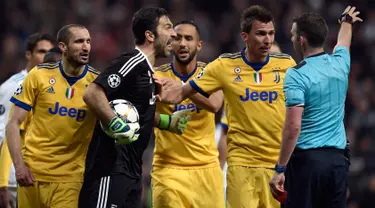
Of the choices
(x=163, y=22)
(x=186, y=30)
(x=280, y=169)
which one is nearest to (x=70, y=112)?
(x=163, y=22)

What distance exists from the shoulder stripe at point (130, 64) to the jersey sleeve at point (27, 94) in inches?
52.3

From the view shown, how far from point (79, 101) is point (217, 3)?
41.8 feet

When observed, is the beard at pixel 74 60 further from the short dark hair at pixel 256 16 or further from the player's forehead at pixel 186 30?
the short dark hair at pixel 256 16

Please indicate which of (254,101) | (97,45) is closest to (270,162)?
(254,101)

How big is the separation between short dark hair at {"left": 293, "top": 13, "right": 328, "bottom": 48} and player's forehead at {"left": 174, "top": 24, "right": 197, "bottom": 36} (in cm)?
212

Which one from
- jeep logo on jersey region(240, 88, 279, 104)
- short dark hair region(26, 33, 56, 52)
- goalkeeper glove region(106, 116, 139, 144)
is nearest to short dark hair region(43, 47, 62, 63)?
short dark hair region(26, 33, 56, 52)

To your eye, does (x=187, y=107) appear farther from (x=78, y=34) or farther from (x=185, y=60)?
(x=78, y=34)

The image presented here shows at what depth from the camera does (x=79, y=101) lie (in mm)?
8930

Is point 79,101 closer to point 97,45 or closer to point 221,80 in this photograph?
point 221,80

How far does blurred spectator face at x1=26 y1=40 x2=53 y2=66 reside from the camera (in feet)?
36.6

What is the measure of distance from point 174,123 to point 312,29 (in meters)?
1.82

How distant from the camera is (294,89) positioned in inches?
311

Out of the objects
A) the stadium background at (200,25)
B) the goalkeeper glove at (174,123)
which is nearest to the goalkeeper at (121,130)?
the goalkeeper glove at (174,123)

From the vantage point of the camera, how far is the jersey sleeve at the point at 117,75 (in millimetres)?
7945
